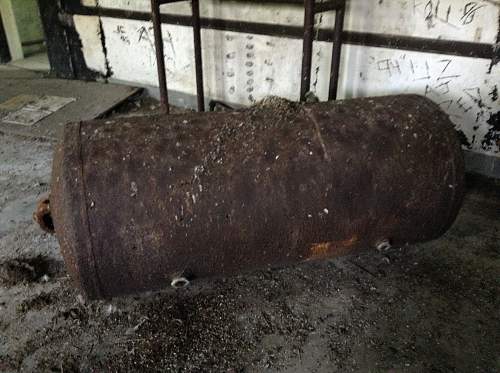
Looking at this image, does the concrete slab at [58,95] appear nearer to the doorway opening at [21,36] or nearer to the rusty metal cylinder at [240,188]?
the doorway opening at [21,36]

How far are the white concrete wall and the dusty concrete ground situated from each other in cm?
94

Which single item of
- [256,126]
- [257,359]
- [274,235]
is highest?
[256,126]

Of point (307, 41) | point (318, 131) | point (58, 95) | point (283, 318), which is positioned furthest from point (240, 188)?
point (58, 95)

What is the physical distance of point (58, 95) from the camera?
4.15 meters

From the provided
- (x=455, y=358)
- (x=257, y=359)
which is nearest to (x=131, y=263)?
(x=257, y=359)

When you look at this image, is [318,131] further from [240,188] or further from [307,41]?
[307,41]

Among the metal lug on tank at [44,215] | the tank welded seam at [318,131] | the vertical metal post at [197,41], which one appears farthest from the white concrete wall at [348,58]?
the metal lug on tank at [44,215]

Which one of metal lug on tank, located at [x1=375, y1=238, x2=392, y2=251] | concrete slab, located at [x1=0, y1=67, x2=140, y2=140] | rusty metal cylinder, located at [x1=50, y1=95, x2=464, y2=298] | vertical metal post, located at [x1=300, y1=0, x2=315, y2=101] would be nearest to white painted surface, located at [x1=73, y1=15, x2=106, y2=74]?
concrete slab, located at [x1=0, y1=67, x2=140, y2=140]

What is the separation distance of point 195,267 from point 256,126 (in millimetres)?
615

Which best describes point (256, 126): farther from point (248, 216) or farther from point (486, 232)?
point (486, 232)

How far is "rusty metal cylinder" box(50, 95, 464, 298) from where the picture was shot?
158cm

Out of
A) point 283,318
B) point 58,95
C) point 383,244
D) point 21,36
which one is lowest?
point 283,318

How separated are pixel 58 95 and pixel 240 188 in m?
3.20

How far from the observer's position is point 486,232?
2449mm
